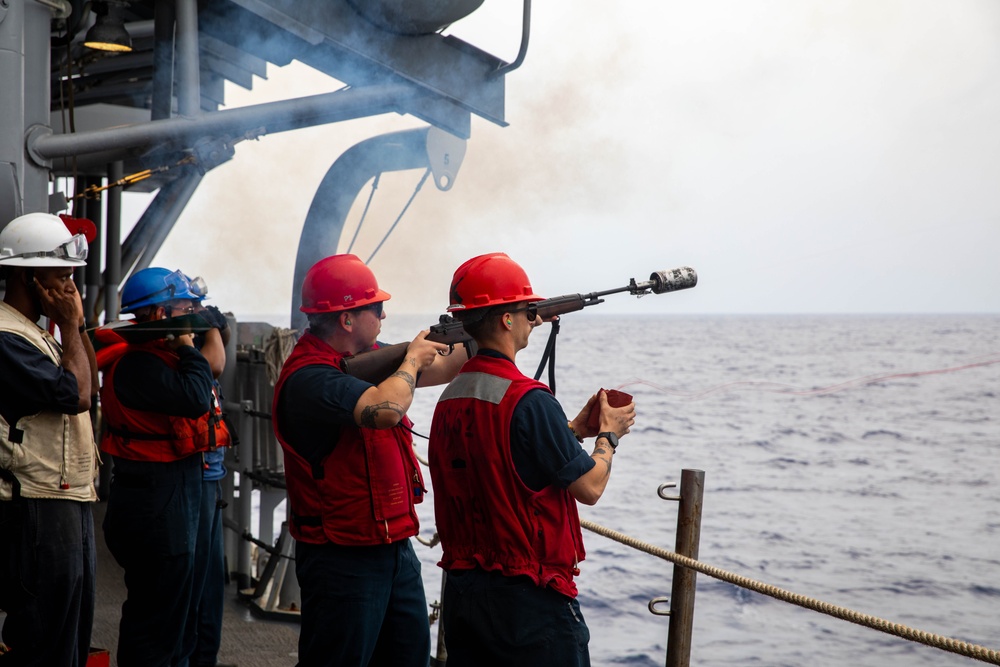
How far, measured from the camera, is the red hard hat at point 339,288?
9.80 feet

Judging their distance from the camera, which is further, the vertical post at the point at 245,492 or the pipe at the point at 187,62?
the vertical post at the point at 245,492

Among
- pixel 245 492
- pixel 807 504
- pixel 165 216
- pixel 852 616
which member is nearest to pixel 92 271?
pixel 165 216


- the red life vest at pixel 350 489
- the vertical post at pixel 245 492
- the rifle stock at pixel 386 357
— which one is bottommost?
the vertical post at pixel 245 492

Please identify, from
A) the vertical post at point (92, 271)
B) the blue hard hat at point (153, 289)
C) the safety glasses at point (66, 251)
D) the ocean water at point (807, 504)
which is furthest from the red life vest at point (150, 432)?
the ocean water at point (807, 504)

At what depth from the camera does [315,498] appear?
2.89m

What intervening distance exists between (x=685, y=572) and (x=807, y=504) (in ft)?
91.0

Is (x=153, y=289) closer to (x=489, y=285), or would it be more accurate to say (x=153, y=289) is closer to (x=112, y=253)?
(x=489, y=285)

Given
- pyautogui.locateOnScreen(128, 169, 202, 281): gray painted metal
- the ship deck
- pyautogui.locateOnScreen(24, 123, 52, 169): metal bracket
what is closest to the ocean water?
pyautogui.locateOnScreen(128, 169, 202, 281): gray painted metal

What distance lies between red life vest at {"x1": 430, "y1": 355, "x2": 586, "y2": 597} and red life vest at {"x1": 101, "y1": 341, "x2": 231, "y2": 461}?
58.3 inches

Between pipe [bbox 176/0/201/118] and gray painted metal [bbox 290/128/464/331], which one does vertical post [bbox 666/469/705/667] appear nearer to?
pipe [bbox 176/0/201/118]

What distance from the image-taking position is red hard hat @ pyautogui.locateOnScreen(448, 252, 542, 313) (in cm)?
258

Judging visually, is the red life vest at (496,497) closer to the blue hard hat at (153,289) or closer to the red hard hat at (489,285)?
the red hard hat at (489,285)

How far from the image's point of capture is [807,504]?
29266 mm

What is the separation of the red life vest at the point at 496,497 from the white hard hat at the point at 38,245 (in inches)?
46.5
